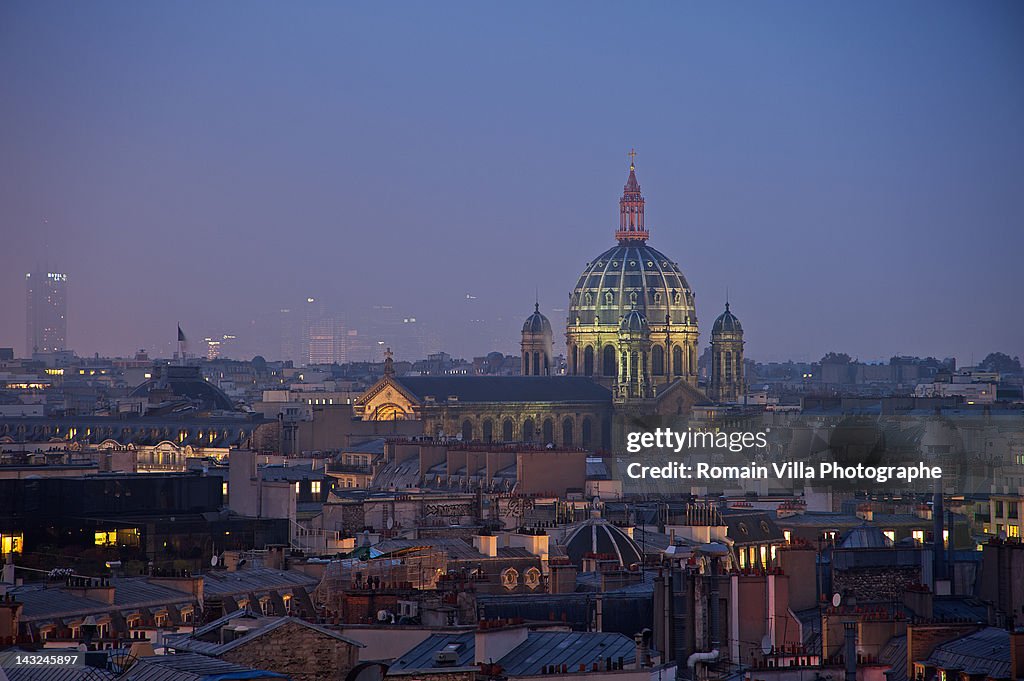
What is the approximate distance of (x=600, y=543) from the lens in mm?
54688

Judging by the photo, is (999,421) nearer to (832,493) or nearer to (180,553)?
(832,493)

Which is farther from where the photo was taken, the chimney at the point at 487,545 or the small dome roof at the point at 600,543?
the small dome roof at the point at 600,543

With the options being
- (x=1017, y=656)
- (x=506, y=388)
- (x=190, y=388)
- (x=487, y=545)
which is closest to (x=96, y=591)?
(x=487, y=545)

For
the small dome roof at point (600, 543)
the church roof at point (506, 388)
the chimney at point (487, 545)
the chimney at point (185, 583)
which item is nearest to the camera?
the chimney at point (185, 583)

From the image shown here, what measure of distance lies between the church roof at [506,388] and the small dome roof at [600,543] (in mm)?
116963

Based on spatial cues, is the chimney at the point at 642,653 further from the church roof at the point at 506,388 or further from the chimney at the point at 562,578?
the church roof at the point at 506,388

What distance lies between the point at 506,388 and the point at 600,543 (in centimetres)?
13096

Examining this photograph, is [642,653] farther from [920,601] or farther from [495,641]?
[920,601]

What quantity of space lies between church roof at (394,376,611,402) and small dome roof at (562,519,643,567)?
116963 mm

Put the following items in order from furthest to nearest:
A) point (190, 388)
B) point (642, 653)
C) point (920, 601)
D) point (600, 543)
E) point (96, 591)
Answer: point (190, 388)
point (600, 543)
point (96, 591)
point (920, 601)
point (642, 653)

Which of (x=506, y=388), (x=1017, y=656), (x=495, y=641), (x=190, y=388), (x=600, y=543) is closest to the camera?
(x=1017, y=656)

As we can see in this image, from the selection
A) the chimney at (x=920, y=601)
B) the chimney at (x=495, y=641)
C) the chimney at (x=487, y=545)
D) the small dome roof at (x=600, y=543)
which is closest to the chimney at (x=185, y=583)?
the chimney at (x=487, y=545)

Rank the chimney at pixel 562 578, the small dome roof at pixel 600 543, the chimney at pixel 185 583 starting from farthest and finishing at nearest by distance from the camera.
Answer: the small dome roof at pixel 600 543, the chimney at pixel 185 583, the chimney at pixel 562 578

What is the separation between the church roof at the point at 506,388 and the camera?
179 m
